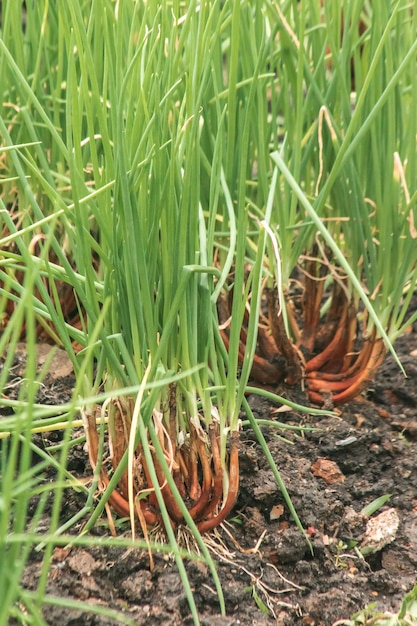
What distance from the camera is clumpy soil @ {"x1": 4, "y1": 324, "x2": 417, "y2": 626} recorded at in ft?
2.97

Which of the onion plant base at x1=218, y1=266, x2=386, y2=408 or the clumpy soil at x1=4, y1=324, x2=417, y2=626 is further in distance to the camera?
the onion plant base at x1=218, y1=266, x2=386, y2=408

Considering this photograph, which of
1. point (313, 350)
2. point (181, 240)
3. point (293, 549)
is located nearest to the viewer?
point (181, 240)

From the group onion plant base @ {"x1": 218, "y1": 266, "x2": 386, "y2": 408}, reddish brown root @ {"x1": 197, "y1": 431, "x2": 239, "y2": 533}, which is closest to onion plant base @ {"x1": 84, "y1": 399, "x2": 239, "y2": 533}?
reddish brown root @ {"x1": 197, "y1": 431, "x2": 239, "y2": 533}

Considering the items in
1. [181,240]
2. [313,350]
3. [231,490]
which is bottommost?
[313,350]

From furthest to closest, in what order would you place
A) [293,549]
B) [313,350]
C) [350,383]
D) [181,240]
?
[313,350]
[350,383]
[293,549]
[181,240]

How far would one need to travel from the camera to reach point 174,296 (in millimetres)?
914

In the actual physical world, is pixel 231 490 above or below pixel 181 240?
below

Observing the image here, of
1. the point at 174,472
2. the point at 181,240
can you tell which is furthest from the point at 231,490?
the point at 181,240

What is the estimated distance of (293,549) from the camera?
100cm

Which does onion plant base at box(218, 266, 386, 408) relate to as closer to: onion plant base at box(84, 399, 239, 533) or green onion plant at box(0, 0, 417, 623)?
green onion plant at box(0, 0, 417, 623)

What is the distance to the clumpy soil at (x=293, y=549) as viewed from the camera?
905mm

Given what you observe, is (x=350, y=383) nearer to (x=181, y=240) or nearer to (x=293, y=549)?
(x=293, y=549)

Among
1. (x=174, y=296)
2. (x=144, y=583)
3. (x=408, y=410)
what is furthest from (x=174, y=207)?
(x=408, y=410)

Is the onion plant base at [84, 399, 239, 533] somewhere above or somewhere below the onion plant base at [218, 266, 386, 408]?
above
